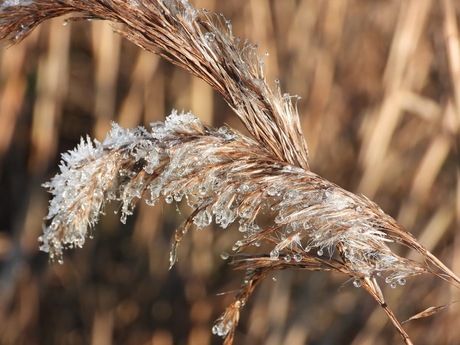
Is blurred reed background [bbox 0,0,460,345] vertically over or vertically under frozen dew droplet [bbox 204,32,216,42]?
under

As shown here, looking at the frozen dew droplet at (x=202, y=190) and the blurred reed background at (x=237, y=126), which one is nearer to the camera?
the frozen dew droplet at (x=202, y=190)

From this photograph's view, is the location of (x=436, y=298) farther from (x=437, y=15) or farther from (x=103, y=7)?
(x=103, y=7)

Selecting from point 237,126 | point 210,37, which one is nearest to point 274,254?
point 210,37

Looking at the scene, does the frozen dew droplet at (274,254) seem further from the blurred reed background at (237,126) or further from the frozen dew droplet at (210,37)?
the blurred reed background at (237,126)

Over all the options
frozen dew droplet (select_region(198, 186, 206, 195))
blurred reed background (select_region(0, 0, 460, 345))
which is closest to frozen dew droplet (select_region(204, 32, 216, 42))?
frozen dew droplet (select_region(198, 186, 206, 195))

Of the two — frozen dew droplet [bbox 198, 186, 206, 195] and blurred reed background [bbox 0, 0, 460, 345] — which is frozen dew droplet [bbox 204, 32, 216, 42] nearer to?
frozen dew droplet [bbox 198, 186, 206, 195]

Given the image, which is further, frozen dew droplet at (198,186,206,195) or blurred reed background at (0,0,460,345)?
blurred reed background at (0,0,460,345)

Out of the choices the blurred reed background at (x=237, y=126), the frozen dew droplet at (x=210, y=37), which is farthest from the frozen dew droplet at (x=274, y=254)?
the blurred reed background at (x=237, y=126)

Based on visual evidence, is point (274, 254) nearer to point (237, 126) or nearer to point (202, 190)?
point (202, 190)
